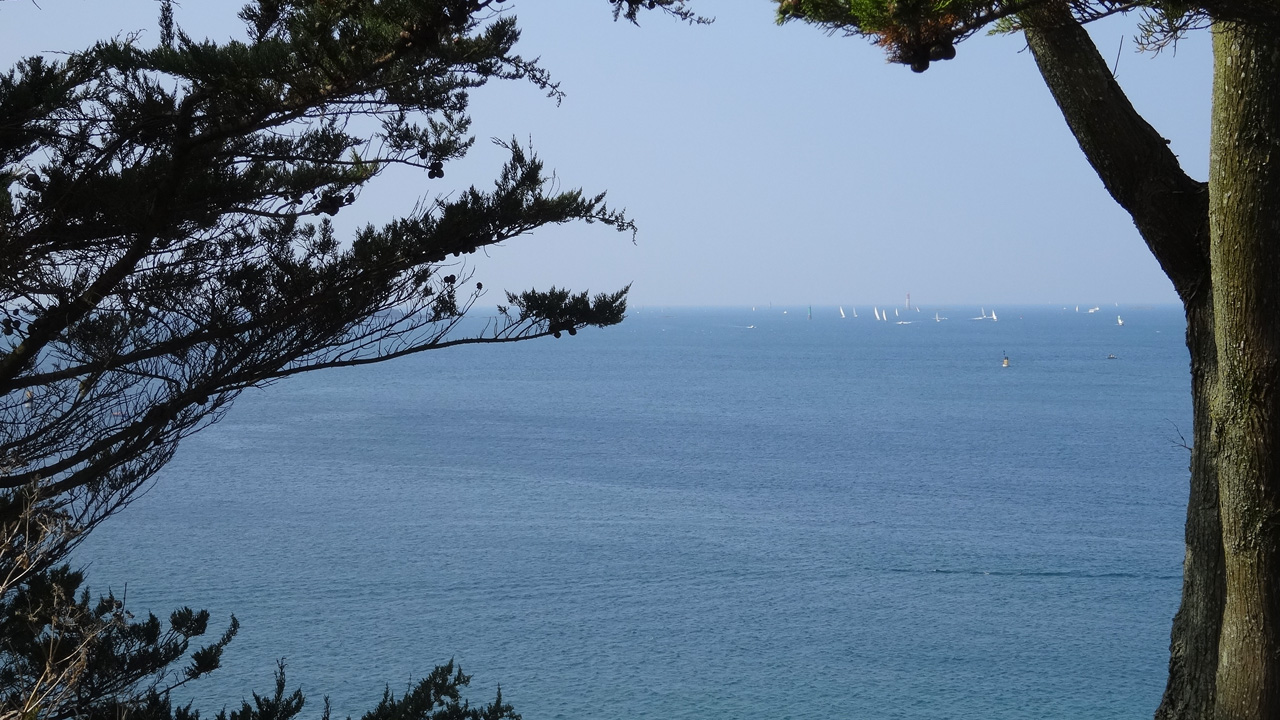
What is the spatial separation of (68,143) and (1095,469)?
33.3 meters

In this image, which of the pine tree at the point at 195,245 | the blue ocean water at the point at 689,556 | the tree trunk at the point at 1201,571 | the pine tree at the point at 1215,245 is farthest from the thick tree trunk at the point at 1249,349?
the blue ocean water at the point at 689,556

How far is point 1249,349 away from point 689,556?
21.0 m

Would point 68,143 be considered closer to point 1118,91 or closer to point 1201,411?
point 1118,91

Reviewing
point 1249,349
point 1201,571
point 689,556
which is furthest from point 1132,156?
point 689,556

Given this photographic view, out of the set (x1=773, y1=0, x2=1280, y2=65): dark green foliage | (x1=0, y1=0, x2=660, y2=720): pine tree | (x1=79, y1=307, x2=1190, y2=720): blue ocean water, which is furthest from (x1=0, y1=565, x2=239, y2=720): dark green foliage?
(x1=79, y1=307, x2=1190, y2=720): blue ocean water

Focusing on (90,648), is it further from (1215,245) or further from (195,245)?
(1215,245)

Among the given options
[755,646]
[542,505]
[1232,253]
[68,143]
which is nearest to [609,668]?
[755,646]

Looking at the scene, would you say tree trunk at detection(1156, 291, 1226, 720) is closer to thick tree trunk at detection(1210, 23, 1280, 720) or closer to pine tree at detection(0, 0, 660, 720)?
thick tree trunk at detection(1210, 23, 1280, 720)

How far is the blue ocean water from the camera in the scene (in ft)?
54.0

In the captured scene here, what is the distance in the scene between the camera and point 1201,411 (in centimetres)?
324

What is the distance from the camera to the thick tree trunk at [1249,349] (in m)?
2.87

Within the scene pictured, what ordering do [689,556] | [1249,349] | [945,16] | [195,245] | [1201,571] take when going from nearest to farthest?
[945,16], [1249,349], [1201,571], [195,245], [689,556]

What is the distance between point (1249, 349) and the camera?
292cm

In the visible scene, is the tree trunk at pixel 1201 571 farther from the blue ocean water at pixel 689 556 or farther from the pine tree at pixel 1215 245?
the blue ocean water at pixel 689 556
